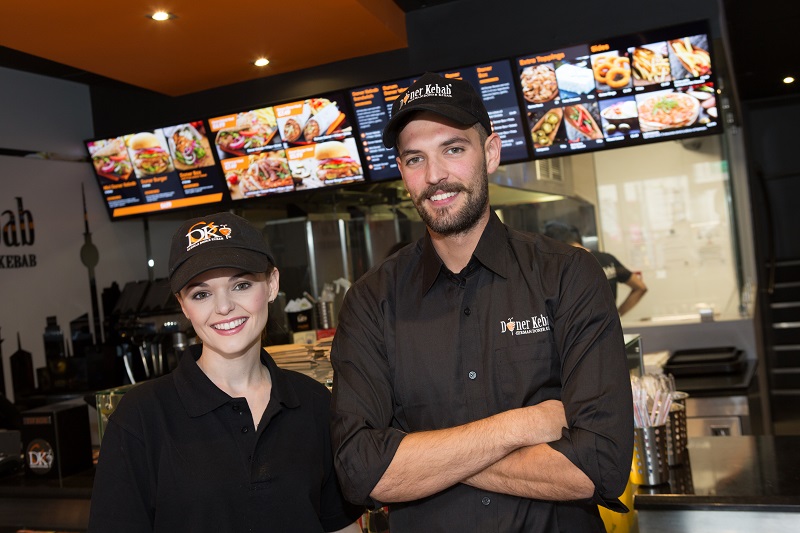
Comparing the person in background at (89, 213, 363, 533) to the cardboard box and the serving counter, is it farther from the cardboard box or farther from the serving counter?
the cardboard box

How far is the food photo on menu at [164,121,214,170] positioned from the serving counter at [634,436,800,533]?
3.69 m

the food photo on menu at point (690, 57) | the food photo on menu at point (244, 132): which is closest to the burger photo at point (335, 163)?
the food photo on menu at point (244, 132)

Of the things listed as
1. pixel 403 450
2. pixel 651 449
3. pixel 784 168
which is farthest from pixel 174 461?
pixel 784 168

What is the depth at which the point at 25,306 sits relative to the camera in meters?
5.06

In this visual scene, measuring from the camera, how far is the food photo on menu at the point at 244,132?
4.99 metres

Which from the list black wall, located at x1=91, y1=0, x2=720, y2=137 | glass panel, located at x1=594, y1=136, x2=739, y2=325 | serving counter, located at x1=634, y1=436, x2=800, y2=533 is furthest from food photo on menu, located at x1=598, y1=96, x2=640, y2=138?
glass panel, located at x1=594, y1=136, x2=739, y2=325

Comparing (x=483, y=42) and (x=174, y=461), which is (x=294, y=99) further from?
(x=174, y=461)

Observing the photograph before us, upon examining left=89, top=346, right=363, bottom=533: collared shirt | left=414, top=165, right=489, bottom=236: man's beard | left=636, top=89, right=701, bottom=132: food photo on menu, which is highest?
left=636, top=89, right=701, bottom=132: food photo on menu

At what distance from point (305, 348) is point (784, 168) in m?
8.65

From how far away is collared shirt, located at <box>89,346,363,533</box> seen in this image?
57.7 inches

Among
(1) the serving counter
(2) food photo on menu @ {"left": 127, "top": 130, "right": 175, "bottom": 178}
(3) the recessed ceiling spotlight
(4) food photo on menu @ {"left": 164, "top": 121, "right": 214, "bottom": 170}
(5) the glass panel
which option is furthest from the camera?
Answer: (5) the glass panel

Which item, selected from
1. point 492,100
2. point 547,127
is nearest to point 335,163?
point 492,100

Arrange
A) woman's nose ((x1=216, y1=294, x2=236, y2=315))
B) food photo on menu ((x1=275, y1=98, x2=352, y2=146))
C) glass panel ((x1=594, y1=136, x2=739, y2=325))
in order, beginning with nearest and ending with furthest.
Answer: woman's nose ((x1=216, y1=294, x2=236, y2=315))
food photo on menu ((x1=275, y1=98, x2=352, y2=146))
glass panel ((x1=594, y1=136, x2=739, y2=325))

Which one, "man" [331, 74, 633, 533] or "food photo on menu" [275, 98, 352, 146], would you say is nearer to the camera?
"man" [331, 74, 633, 533]
